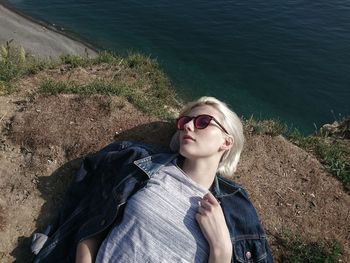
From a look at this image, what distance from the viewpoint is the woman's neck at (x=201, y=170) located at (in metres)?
5.73

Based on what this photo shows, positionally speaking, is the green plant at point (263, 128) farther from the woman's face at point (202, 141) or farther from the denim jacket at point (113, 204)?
the woman's face at point (202, 141)

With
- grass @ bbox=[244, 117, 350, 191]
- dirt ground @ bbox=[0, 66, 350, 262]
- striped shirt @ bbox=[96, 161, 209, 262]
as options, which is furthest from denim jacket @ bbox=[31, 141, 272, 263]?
grass @ bbox=[244, 117, 350, 191]

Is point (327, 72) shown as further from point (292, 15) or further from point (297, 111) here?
point (292, 15)

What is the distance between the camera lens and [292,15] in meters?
23.9

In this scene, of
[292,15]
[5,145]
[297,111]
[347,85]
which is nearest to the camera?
[5,145]

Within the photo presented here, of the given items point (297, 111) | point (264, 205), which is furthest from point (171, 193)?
point (297, 111)

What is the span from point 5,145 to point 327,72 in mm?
15809

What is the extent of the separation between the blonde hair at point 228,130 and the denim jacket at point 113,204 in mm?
169

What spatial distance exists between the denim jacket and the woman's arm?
0.08 meters

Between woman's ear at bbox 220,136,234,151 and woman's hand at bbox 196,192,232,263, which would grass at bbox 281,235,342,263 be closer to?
woman's hand at bbox 196,192,232,263

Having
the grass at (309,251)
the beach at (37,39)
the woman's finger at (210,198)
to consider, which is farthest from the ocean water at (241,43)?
the woman's finger at (210,198)

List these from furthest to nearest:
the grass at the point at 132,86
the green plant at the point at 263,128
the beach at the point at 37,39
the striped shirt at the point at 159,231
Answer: the beach at the point at 37,39 → the grass at the point at 132,86 → the green plant at the point at 263,128 → the striped shirt at the point at 159,231

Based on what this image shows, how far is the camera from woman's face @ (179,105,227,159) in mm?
5617

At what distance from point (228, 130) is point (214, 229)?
1.41m
